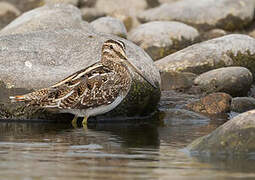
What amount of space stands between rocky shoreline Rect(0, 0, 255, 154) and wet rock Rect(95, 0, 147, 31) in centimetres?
268

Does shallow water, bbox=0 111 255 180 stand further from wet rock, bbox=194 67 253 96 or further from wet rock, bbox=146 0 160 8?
wet rock, bbox=146 0 160 8

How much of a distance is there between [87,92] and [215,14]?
39.2 feet

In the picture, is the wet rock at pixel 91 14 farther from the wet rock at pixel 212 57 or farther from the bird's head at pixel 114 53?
the bird's head at pixel 114 53

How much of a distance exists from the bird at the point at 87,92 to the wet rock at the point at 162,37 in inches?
287

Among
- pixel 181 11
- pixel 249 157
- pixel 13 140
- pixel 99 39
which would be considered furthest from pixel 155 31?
pixel 249 157

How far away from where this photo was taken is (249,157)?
8.02 m

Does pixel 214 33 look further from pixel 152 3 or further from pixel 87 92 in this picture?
pixel 87 92

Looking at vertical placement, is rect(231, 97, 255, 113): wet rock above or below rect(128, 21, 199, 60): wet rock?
below

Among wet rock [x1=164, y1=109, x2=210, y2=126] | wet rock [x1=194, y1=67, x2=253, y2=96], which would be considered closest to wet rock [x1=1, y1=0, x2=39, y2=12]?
wet rock [x1=194, y1=67, x2=253, y2=96]

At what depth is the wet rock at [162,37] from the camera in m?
19.4

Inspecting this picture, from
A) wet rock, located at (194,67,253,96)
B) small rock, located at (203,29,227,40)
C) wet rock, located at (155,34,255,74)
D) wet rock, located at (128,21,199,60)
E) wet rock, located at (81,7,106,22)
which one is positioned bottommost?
wet rock, located at (194,67,253,96)

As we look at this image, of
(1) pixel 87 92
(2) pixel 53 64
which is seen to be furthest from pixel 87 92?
(2) pixel 53 64

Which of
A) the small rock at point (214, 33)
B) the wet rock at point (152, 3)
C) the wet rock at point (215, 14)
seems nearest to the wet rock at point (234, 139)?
the small rock at point (214, 33)

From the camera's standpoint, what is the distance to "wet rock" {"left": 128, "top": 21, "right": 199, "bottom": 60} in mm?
19438
